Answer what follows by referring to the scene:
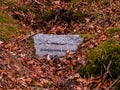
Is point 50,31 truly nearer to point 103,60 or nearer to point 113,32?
point 113,32

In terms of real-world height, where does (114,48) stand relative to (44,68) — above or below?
above

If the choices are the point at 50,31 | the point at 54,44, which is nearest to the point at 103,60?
the point at 54,44

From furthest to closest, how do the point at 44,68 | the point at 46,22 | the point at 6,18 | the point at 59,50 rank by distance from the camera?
the point at 46,22 → the point at 6,18 → the point at 59,50 → the point at 44,68

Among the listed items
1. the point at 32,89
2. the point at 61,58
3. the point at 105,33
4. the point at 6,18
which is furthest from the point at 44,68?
the point at 6,18

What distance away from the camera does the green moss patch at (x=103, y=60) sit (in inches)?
233

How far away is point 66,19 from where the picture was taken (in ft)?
31.2

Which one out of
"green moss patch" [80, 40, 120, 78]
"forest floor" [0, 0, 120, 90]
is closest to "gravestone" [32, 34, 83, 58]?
"forest floor" [0, 0, 120, 90]

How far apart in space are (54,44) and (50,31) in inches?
69.2

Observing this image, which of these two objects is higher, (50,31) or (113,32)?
(113,32)

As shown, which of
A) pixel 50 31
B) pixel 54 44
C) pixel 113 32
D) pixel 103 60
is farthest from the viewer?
pixel 50 31

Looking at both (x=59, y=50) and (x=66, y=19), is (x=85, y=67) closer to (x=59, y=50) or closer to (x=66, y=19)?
(x=59, y=50)

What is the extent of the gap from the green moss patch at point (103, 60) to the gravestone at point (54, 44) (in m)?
0.99

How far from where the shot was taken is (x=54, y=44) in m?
7.37

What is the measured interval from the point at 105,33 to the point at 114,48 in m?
1.46
